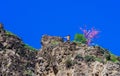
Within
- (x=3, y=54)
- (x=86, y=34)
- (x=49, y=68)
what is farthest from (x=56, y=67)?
(x=86, y=34)

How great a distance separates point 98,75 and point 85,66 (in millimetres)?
3232

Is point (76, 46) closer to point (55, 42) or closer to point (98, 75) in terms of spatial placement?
point (55, 42)

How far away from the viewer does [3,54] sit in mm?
104438

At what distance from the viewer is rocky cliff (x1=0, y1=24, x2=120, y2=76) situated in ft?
321

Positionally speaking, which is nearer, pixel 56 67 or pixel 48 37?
pixel 56 67

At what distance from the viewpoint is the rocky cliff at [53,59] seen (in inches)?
3848

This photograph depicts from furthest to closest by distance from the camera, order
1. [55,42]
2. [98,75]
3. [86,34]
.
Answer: [86,34] → [55,42] → [98,75]

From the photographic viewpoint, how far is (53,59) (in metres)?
104

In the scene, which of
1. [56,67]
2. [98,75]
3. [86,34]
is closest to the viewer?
[98,75]

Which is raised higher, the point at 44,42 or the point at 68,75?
the point at 44,42

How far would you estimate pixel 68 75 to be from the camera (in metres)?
99.0

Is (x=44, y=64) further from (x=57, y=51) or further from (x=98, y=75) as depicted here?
(x=98, y=75)

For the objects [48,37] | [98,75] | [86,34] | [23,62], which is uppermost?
[86,34]

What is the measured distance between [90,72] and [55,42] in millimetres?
15133
